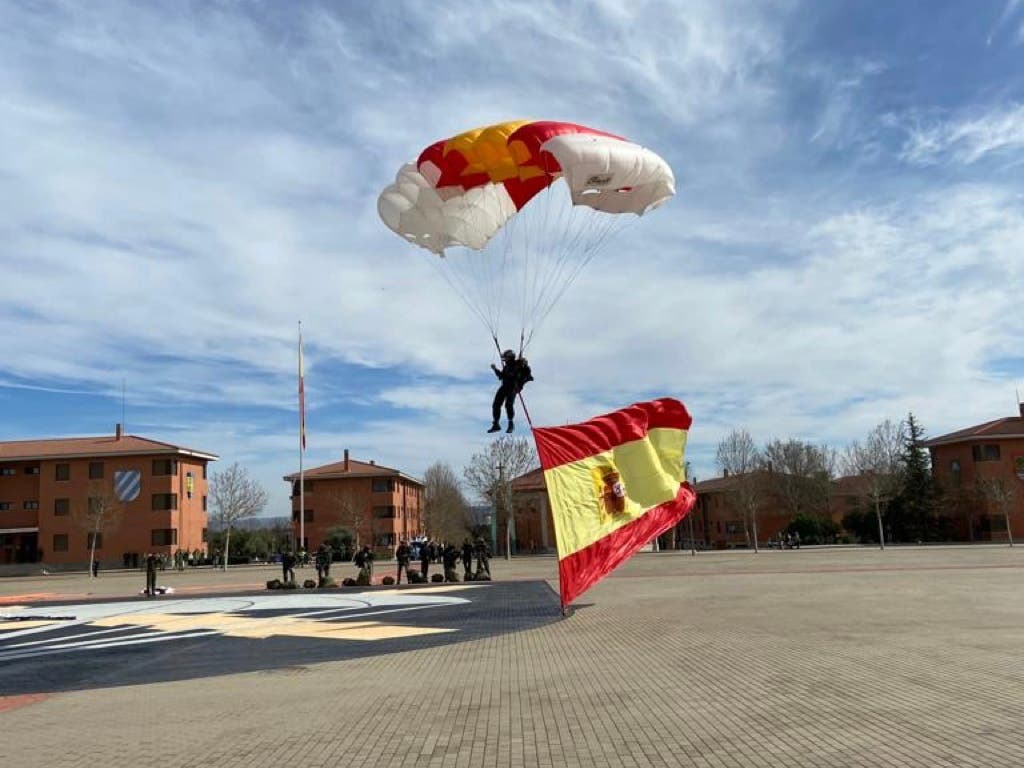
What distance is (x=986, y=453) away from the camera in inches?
2156

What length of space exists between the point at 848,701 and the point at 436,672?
4.73 m

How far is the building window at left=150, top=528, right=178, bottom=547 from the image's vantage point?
55.6 m

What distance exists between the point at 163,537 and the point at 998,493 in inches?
2200

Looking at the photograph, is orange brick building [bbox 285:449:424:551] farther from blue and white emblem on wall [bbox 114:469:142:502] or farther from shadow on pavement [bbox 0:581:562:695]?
shadow on pavement [bbox 0:581:562:695]

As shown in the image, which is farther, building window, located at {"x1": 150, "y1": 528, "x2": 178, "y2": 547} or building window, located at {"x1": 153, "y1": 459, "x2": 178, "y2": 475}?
building window, located at {"x1": 153, "y1": 459, "x2": 178, "y2": 475}

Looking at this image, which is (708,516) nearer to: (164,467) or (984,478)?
(984,478)

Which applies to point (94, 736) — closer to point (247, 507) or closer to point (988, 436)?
point (247, 507)

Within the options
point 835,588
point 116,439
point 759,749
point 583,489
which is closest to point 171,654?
point 583,489

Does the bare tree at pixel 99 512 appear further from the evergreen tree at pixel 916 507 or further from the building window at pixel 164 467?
the evergreen tree at pixel 916 507

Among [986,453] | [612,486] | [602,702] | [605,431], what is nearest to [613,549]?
[612,486]

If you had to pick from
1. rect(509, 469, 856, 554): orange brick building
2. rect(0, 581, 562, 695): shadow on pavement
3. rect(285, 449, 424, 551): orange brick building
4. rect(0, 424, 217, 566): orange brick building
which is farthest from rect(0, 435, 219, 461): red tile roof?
rect(0, 581, 562, 695): shadow on pavement

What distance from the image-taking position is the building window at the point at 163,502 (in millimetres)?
55969

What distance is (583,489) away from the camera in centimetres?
1477

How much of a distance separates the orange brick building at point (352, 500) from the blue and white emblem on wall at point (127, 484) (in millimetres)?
13311
